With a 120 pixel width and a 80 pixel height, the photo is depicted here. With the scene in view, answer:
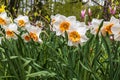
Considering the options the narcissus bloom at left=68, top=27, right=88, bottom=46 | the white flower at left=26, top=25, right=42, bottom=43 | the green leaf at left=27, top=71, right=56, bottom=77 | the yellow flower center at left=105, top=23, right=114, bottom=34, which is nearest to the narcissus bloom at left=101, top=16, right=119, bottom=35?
the yellow flower center at left=105, top=23, right=114, bottom=34

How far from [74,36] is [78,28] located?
0.05m

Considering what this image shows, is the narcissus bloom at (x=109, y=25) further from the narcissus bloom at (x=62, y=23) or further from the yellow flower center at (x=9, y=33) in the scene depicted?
the yellow flower center at (x=9, y=33)

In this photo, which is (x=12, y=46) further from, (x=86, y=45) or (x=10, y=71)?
(x=86, y=45)

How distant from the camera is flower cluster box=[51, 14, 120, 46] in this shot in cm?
169

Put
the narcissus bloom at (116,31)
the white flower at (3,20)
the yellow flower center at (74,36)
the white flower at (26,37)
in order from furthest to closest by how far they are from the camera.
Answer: the white flower at (3,20) < the white flower at (26,37) < the yellow flower center at (74,36) < the narcissus bloom at (116,31)

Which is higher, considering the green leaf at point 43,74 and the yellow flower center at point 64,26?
the yellow flower center at point 64,26

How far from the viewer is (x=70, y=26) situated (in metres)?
1.84

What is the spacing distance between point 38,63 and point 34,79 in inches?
3.9

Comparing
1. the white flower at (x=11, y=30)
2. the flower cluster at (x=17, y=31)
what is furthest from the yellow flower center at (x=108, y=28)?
the white flower at (x=11, y=30)

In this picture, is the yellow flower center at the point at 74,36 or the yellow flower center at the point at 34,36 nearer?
the yellow flower center at the point at 74,36

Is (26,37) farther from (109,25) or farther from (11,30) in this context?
(109,25)

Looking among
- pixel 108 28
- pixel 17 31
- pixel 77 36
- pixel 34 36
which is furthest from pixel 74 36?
pixel 17 31

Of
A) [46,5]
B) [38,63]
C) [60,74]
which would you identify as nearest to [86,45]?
[60,74]

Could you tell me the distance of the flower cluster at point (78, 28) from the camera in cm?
169
